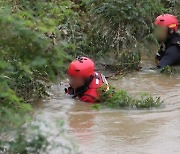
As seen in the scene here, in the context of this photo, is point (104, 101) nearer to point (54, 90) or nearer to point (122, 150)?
point (54, 90)

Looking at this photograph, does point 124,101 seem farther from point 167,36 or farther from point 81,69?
point 167,36

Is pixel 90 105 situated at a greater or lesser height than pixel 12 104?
lesser

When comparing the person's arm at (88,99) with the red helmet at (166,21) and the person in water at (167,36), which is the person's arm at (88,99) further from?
the red helmet at (166,21)

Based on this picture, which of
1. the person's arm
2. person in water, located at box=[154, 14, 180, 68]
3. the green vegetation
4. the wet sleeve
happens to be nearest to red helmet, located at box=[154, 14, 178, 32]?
person in water, located at box=[154, 14, 180, 68]

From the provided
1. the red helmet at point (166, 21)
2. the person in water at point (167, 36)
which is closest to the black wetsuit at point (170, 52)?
the person in water at point (167, 36)

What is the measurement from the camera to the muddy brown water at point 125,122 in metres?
5.60

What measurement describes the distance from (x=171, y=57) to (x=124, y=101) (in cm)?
261

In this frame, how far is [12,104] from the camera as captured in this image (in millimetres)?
4188

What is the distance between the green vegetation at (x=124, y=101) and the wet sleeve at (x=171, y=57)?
82.5 inches

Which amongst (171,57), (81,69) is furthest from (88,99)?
(171,57)

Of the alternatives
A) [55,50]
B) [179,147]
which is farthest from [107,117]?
[55,50]

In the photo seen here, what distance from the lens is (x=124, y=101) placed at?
283 inches

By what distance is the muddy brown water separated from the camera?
5.60 metres

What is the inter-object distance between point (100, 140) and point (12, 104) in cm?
179
